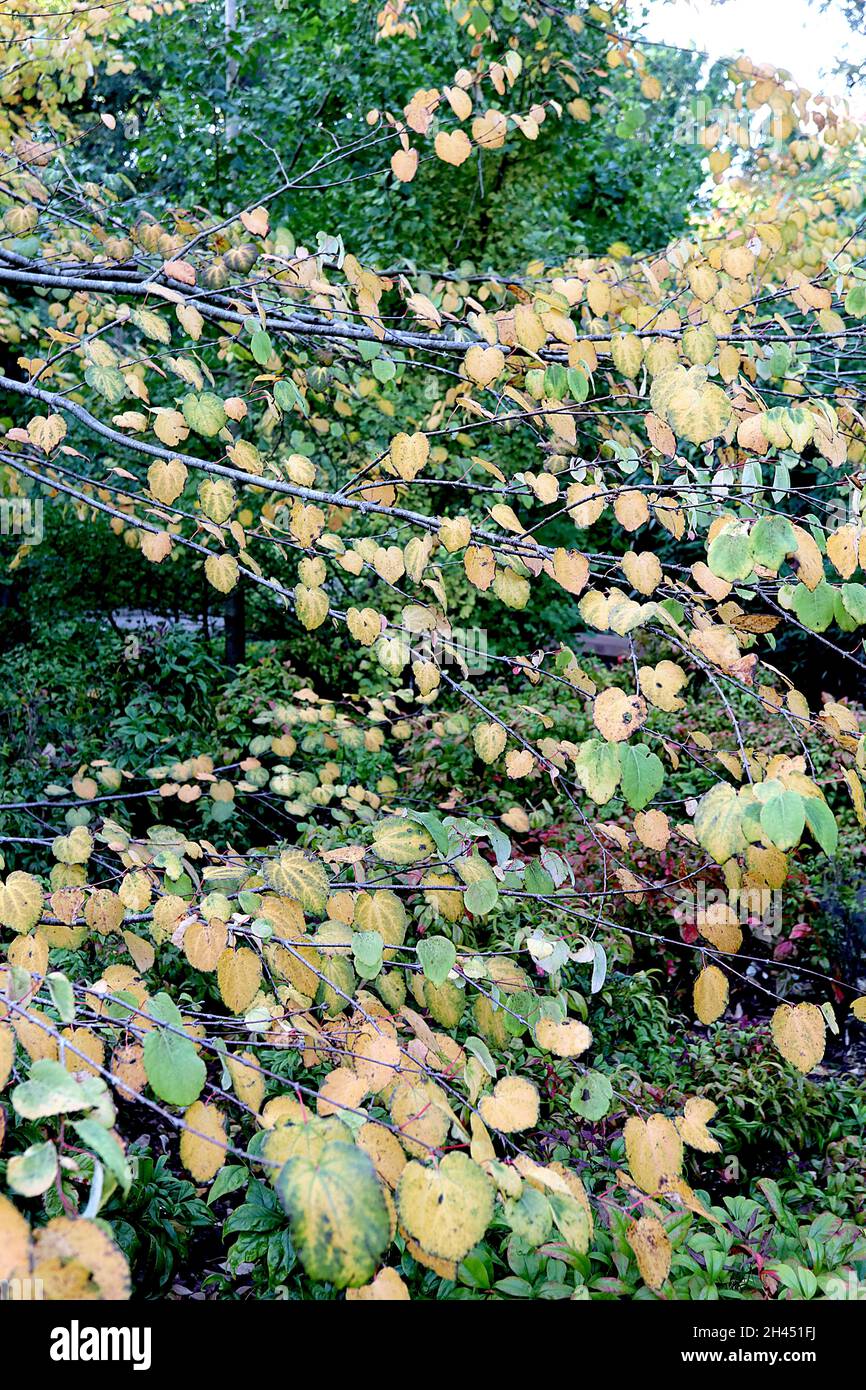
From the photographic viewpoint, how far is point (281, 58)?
5254 mm

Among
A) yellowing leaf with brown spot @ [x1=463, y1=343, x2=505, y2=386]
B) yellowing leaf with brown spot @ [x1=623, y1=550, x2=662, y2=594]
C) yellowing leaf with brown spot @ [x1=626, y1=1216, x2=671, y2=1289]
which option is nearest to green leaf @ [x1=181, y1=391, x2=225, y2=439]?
yellowing leaf with brown spot @ [x1=463, y1=343, x2=505, y2=386]

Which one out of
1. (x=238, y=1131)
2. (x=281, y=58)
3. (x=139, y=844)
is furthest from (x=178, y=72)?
(x=238, y=1131)

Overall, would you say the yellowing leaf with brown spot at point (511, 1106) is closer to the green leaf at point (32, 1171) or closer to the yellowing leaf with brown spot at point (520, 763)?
the green leaf at point (32, 1171)

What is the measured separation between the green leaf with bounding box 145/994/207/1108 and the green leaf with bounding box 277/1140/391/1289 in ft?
0.63

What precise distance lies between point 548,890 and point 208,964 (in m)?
0.57

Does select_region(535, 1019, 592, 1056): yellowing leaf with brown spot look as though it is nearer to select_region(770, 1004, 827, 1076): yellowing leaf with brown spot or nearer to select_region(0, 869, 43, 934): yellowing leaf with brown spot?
select_region(770, 1004, 827, 1076): yellowing leaf with brown spot

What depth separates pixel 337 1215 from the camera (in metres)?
0.78

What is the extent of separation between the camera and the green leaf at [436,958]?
123 centimetres

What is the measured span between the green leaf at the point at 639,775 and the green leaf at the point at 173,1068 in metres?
0.61

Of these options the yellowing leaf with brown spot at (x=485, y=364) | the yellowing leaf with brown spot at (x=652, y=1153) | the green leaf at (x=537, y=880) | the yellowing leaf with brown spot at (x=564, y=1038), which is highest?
the yellowing leaf with brown spot at (x=485, y=364)

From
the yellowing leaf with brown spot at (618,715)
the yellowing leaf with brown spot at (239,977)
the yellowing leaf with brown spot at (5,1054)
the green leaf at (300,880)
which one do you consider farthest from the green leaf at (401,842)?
the yellowing leaf with brown spot at (5,1054)

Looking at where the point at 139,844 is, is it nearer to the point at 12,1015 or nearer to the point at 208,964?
the point at 208,964

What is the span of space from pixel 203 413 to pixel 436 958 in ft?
3.18

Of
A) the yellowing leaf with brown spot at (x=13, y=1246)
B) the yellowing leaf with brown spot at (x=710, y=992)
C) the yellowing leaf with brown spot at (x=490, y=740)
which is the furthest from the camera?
the yellowing leaf with brown spot at (x=490, y=740)
